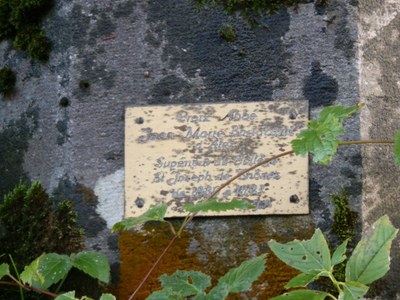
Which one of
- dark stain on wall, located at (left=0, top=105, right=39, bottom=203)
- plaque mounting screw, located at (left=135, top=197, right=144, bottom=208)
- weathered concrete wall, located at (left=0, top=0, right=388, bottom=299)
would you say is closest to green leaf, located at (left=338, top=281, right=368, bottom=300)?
weathered concrete wall, located at (left=0, top=0, right=388, bottom=299)

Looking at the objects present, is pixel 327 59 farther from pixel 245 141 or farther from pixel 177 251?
pixel 177 251

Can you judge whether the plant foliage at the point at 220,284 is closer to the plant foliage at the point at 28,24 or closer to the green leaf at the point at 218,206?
the green leaf at the point at 218,206

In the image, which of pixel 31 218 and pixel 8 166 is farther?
pixel 8 166

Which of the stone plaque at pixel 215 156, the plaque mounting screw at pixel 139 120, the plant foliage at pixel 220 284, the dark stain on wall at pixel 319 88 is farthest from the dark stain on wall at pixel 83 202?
the plant foliage at pixel 220 284

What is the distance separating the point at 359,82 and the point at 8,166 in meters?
1.33

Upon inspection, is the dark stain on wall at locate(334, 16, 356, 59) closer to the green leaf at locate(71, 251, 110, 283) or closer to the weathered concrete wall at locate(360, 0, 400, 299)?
the weathered concrete wall at locate(360, 0, 400, 299)

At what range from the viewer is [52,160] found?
2.37 m

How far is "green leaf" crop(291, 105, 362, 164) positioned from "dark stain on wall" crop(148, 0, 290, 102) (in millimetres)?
877

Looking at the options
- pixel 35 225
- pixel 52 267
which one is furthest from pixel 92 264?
pixel 35 225

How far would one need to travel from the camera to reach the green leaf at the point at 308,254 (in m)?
1.13

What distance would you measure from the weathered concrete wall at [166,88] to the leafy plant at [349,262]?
991 millimetres

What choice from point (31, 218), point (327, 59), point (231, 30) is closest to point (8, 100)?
point (31, 218)

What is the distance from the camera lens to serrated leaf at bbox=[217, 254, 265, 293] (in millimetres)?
1285

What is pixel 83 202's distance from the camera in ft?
7.52
